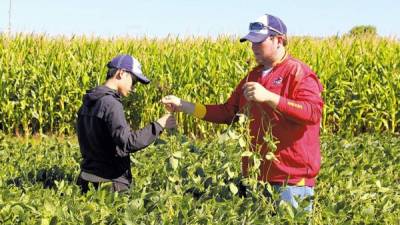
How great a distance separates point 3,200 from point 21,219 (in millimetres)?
324

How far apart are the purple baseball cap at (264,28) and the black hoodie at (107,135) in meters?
0.95

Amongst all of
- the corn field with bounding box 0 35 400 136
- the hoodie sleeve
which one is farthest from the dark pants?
the corn field with bounding box 0 35 400 136

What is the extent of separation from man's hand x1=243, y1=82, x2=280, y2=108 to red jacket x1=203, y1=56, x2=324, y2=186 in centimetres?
12

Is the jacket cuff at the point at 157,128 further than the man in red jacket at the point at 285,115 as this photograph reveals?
Yes

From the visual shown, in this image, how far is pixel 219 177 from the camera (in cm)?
495

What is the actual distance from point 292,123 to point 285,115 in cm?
18

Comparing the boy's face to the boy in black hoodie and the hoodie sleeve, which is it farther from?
the hoodie sleeve

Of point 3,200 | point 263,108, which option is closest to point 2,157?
point 3,200

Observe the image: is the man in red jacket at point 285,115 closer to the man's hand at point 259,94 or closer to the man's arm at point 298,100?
the man's arm at point 298,100

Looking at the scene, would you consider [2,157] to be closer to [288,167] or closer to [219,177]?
[219,177]

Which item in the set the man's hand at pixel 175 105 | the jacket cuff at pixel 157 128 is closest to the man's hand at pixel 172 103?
the man's hand at pixel 175 105

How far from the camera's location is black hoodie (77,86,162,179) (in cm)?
461

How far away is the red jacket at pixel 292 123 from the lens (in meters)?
4.09

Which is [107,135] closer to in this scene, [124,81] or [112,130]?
[112,130]
